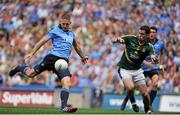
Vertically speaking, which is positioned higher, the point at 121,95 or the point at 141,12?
the point at 141,12

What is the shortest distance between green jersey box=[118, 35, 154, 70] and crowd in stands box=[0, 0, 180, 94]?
9175mm

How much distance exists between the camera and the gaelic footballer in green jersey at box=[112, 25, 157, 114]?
50.5ft

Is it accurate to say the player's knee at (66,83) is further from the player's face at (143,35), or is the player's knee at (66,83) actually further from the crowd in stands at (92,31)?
→ the crowd in stands at (92,31)

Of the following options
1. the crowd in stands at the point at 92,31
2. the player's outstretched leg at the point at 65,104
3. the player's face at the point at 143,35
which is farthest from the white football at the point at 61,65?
the crowd in stands at the point at 92,31

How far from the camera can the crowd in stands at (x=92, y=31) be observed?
2567 centimetres

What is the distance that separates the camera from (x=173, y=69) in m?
26.2

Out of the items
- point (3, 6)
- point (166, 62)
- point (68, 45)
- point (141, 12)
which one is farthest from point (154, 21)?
point (68, 45)

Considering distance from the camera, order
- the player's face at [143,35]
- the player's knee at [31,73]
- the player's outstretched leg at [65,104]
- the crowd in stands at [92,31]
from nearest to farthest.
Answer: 1. the player's outstretched leg at [65,104]
2. the player's face at [143,35]
3. the player's knee at [31,73]
4. the crowd in stands at [92,31]

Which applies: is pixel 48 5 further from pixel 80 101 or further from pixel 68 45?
pixel 68 45

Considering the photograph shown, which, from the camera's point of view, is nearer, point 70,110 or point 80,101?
point 70,110

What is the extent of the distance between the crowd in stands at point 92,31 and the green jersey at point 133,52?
918 cm

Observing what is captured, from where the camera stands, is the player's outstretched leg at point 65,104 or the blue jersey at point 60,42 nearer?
the player's outstretched leg at point 65,104

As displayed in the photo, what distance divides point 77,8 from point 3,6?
10.8 ft

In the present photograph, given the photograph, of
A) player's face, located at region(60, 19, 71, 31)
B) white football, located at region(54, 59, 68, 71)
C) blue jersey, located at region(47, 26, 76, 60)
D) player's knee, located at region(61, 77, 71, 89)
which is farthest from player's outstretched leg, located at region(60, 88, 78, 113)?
player's face, located at region(60, 19, 71, 31)
